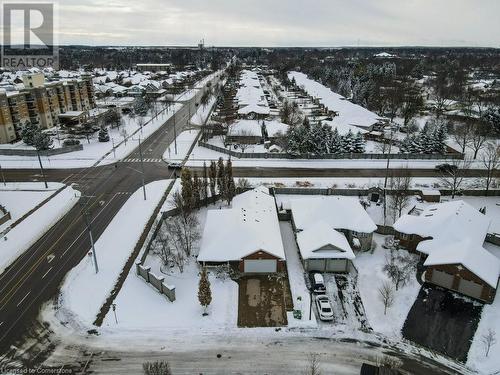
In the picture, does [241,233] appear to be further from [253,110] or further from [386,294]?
[253,110]

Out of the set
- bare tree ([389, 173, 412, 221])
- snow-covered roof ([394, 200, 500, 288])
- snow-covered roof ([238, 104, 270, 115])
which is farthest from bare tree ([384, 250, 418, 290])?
snow-covered roof ([238, 104, 270, 115])

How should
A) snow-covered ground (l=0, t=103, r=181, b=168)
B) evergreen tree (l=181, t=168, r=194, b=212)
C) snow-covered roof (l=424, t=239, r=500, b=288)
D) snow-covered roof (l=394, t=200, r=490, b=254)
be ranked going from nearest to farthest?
1. snow-covered roof (l=424, t=239, r=500, b=288)
2. snow-covered roof (l=394, t=200, r=490, b=254)
3. evergreen tree (l=181, t=168, r=194, b=212)
4. snow-covered ground (l=0, t=103, r=181, b=168)

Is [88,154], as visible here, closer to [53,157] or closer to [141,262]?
[53,157]

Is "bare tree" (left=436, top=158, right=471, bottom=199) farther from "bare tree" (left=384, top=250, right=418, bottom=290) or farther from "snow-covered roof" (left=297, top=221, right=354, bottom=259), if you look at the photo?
"snow-covered roof" (left=297, top=221, right=354, bottom=259)

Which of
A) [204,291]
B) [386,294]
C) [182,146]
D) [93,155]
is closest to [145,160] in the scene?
[182,146]

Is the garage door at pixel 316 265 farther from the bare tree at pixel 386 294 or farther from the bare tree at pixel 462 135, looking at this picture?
the bare tree at pixel 462 135

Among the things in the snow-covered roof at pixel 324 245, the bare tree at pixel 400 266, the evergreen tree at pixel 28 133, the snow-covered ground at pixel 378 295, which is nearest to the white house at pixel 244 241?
the snow-covered roof at pixel 324 245
